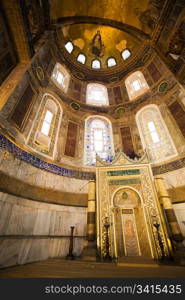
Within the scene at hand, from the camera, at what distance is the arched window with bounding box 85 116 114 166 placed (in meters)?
8.75

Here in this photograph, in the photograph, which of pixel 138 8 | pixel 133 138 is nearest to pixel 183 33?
pixel 138 8

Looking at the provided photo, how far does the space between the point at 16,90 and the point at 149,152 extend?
8.27 meters

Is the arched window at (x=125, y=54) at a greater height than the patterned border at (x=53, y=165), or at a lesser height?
greater

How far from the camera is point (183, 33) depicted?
26.8 ft

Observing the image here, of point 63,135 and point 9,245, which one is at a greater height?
point 63,135

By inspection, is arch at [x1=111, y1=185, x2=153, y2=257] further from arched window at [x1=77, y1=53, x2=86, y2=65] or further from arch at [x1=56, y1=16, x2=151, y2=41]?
arched window at [x1=77, y1=53, x2=86, y2=65]

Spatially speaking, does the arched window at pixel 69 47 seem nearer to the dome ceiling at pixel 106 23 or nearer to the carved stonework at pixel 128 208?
A: the dome ceiling at pixel 106 23

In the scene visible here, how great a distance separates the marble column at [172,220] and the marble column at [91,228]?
2989 mm

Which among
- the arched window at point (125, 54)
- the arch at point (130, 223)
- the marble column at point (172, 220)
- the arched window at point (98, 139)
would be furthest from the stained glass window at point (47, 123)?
the arched window at point (125, 54)

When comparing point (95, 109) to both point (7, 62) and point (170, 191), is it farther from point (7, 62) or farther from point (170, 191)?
point (170, 191)

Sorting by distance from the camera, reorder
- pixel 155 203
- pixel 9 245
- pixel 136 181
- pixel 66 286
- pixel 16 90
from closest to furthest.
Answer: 1. pixel 66 286
2. pixel 9 245
3. pixel 155 203
4. pixel 16 90
5. pixel 136 181

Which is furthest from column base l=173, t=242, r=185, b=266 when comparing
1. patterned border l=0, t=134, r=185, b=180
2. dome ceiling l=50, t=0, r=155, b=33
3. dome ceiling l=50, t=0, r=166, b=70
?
dome ceiling l=50, t=0, r=155, b=33

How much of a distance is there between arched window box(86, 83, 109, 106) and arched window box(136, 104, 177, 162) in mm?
3803

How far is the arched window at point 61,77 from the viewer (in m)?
10.5
